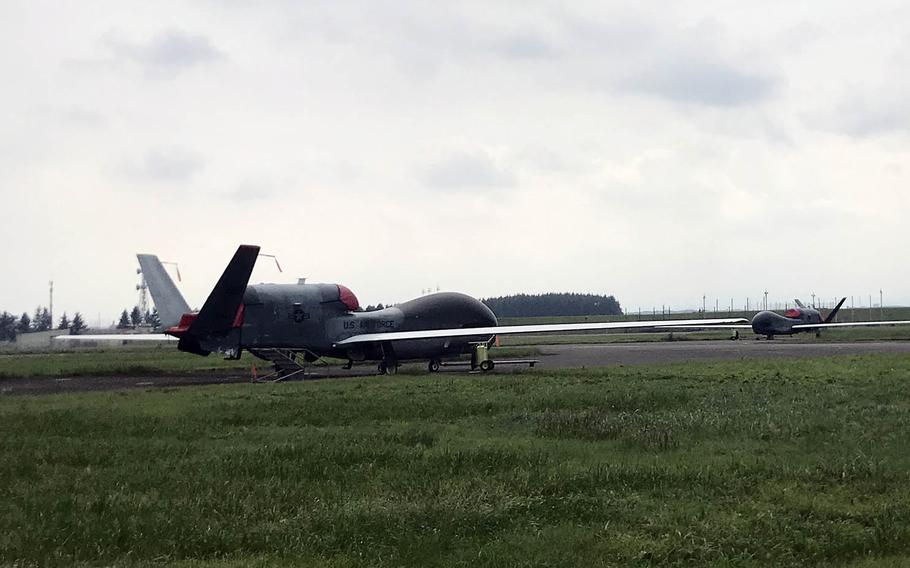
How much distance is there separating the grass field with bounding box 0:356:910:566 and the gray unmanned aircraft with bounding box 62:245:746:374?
38.4ft

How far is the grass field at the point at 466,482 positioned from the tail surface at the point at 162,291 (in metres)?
15.4

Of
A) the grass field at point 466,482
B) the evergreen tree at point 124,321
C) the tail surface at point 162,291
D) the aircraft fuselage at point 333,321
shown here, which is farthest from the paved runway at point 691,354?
the evergreen tree at point 124,321

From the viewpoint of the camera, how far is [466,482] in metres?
9.63

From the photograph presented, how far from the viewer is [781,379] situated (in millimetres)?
23203

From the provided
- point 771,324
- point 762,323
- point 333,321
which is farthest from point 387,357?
point 771,324

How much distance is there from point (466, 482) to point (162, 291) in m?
27.2

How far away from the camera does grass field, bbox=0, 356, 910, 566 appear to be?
7.22m

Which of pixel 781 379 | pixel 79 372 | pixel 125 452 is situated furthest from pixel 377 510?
pixel 79 372

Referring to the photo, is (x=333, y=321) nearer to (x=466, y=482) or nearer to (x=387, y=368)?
(x=387, y=368)

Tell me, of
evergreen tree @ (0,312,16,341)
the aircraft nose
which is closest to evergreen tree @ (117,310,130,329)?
evergreen tree @ (0,312,16,341)

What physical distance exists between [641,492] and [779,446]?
3941 mm

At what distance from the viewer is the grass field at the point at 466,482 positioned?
7.22 metres

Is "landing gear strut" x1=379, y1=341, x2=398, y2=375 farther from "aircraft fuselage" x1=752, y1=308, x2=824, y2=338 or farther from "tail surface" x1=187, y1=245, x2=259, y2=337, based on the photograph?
"aircraft fuselage" x1=752, y1=308, x2=824, y2=338

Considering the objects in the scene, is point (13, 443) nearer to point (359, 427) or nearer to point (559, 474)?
point (359, 427)
